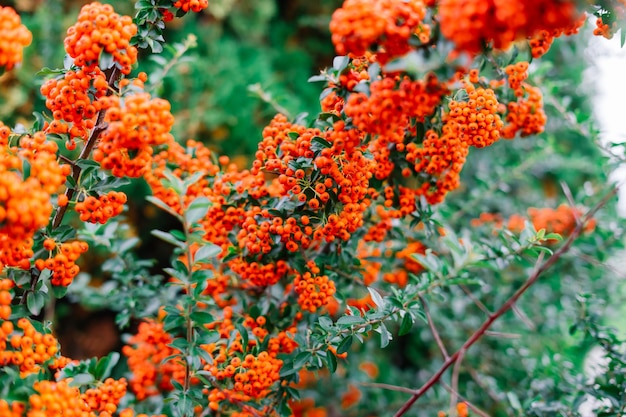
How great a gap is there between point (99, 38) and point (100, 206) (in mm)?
418

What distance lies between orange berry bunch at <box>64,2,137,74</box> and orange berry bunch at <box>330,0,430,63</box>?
0.54 m

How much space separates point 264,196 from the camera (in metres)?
1.60

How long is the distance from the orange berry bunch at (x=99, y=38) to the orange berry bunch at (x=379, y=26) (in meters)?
0.54

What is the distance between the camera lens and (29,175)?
1.12 metres

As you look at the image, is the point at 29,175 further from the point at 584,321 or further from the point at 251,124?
the point at 251,124

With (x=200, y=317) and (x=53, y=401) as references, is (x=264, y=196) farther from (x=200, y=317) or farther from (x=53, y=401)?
(x=53, y=401)

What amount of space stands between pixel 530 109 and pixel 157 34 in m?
1.27

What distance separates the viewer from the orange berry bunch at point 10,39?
1.04 meters

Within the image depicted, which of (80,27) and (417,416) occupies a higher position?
(80,27)

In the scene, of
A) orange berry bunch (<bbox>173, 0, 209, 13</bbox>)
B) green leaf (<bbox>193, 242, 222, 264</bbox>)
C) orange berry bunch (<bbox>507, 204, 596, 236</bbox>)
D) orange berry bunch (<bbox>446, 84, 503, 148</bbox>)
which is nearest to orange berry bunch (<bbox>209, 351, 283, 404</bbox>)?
green leaf (<bbox>193, 242, 222, 264</bbox>)

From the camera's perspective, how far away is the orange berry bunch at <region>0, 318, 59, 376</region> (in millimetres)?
1097

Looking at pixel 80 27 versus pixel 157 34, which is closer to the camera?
pixel 80 27

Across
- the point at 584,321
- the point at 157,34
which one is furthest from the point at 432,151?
the point at 584,321

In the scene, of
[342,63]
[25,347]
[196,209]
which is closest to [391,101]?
[342,63]
